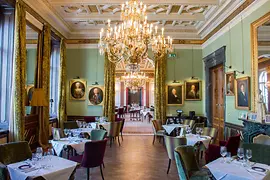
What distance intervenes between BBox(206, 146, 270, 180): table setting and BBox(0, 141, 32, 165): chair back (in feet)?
9.88

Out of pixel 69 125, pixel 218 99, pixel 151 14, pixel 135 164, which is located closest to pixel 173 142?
pixel 135 164

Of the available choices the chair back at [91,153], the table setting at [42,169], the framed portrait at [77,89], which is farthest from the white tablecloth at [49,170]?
the framed portrait at [77,89]

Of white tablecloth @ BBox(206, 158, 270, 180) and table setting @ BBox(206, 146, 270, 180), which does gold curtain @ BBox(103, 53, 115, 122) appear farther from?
white tablecloth @ BBox(206, 158, 270, 180)

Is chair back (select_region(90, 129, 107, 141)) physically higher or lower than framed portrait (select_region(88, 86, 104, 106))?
lower

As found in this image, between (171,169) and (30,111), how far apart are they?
477 centimetres

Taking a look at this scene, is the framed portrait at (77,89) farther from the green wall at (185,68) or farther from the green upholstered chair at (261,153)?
the green upholstered chair at (261,153)

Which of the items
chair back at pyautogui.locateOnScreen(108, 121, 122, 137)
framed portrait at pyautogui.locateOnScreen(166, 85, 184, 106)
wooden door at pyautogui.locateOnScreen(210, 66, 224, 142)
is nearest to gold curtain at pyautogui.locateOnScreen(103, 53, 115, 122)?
chair back at pyautogui.locateOnScreen(108, 121, 122, 137)

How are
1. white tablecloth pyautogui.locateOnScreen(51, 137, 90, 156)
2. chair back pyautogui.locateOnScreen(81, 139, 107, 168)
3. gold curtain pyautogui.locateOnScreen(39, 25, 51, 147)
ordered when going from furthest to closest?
1. gold curtain pyautogui.locateOnScreen(39, 25, 51, 147)
2. white tablecloth pyautogui.locateOnScreen(51, 137, 90, 156)
3. chair back pyautogui.locateOnScreen(81, 139, 107, 168)

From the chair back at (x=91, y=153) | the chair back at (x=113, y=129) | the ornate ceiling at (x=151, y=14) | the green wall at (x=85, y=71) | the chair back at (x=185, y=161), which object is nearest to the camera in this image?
the chair back at (x=185, y=161)

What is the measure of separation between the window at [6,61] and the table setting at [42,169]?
306cm

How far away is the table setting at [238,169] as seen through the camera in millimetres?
2768

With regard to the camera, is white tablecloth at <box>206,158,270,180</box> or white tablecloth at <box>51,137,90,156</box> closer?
white tablecloth at <box>206,158,270,180</box>

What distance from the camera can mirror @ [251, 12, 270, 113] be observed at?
524cm

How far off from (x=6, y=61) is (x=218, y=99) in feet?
24.5
